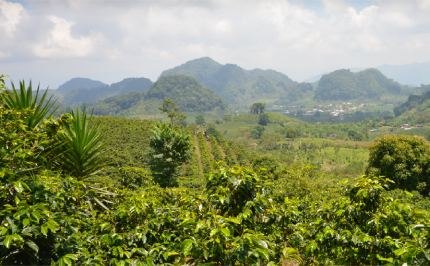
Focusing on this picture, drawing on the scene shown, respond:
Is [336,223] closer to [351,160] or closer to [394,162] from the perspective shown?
[394,162]

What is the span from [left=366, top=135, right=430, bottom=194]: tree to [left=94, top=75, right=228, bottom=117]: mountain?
426 feet

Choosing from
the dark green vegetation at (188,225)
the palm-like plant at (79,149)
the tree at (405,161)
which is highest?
the palm-like plant at (79,149)

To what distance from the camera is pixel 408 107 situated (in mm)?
102000

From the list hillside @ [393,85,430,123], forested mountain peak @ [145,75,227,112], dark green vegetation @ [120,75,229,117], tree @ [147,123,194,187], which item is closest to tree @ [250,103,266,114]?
dark green vegetation @ [120,75,229,117]

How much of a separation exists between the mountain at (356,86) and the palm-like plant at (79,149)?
210 metres

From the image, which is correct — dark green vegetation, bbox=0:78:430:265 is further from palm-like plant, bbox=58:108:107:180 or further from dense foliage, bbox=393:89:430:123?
dense foliage, bbox=393:89:430:123

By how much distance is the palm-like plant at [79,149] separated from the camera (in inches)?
128

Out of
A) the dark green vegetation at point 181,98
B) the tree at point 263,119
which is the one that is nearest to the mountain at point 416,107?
the tree at point 263,119

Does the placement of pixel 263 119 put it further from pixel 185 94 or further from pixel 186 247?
pixel 186 247

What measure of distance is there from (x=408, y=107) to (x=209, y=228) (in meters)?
138

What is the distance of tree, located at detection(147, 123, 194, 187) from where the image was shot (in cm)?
1050

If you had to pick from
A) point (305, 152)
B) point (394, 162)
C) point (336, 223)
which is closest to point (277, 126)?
point (305, 152)

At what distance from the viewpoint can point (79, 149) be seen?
3346mm

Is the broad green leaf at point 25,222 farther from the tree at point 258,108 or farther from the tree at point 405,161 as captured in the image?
the tree at point 258,108
